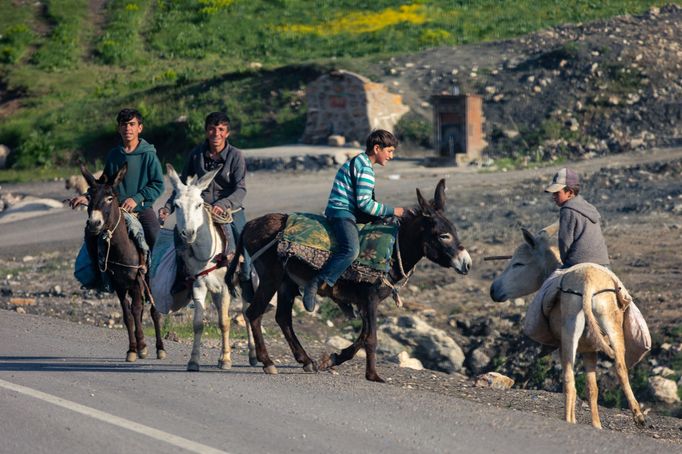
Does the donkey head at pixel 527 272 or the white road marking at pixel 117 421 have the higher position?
the donkey head at pixel 527 272

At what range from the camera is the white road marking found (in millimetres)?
8845

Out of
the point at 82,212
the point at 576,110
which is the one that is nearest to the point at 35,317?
the point at 82,212

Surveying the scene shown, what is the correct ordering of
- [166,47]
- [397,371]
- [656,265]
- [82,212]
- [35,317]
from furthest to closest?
1. [166,47]
2. [82,212]
3. [656,265]
4. [35,317]
5. [397,371]

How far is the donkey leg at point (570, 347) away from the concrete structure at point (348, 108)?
2828 centimetres

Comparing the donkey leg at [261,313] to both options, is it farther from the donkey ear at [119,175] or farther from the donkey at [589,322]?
the donkey at [589,322]

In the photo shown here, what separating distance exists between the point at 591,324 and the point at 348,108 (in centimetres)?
2934

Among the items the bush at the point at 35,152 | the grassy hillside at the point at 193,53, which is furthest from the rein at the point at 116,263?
the bush at the point at 35,152

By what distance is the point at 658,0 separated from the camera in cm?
5497

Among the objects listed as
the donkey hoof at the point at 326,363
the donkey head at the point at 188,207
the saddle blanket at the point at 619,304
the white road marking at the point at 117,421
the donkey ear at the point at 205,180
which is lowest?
the donkey hoof at the point at 326,363

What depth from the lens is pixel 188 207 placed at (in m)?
11.7

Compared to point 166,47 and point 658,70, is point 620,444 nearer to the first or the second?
point 658,70

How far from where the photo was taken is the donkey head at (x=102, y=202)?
12.2 metres

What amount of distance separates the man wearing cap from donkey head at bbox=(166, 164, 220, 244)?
10.3 feet

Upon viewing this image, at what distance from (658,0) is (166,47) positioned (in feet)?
71.3
